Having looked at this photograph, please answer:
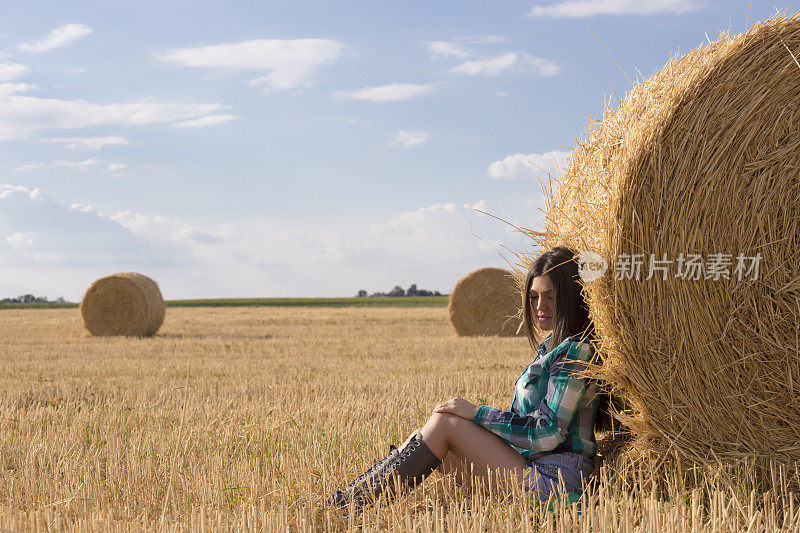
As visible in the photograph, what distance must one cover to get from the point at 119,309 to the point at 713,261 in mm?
16582

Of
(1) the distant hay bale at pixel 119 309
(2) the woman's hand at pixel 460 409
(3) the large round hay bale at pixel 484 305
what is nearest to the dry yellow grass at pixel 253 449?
(2) the woman's hand at pixel 460 409

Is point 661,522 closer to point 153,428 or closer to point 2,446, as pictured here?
point 153,428

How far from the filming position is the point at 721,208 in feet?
12.1

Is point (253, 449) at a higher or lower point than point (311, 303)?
lower

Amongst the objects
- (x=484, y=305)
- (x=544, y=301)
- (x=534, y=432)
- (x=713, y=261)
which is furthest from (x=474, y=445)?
(x=484, y=305)

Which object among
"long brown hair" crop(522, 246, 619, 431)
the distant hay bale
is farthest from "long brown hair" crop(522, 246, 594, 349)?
the distant hay bale

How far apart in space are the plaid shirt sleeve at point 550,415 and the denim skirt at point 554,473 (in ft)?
0.34

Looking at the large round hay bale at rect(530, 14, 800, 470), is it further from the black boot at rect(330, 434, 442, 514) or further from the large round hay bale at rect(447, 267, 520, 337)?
the large round hay bale at rect(447, 267, 520, 337)

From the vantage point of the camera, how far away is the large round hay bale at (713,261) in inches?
144

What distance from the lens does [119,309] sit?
696 inches

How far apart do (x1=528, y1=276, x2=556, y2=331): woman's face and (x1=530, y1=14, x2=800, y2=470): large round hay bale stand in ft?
0.70

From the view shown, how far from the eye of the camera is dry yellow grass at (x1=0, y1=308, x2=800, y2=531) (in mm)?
3426

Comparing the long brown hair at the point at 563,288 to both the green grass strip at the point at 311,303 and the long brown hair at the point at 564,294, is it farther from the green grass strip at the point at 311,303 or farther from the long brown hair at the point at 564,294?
the green grass strip at the point at 311,303

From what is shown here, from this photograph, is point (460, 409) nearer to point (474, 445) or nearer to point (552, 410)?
point (474, 445)
